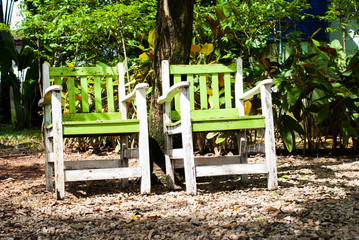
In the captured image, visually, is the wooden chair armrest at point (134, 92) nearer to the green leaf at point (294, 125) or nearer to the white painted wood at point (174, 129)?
the white painted wood at point (174, 129)

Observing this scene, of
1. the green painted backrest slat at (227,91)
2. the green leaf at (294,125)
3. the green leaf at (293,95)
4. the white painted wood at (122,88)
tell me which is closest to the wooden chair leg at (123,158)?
the white painted wood at (122,88)

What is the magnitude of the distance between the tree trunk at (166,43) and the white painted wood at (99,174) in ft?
1.58

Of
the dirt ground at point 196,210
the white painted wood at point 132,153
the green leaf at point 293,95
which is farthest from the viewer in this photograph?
the green leaf at point 293,95

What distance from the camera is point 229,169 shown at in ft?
9.28

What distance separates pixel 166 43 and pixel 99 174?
117cm

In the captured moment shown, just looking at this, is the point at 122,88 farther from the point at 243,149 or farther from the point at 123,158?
the point at 243,149

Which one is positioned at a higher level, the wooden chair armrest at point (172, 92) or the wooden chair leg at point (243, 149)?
the wooden chair armrest at point (172, 92)

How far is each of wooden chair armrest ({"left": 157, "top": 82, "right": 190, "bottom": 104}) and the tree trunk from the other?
0.72 feet

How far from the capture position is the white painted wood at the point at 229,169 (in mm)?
2795

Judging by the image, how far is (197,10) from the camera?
15.8 ft

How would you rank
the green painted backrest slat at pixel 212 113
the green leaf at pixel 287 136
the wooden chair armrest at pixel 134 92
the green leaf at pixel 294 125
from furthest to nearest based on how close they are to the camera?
1. the green leaf at pixel 294 125
2. the green leaf at pixel 287 136
3. the green painted backrest slat at pixel 212 113
4. the wooden chair armrest at pixel 134 92

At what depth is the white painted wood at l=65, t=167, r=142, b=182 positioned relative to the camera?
2756 millimetres

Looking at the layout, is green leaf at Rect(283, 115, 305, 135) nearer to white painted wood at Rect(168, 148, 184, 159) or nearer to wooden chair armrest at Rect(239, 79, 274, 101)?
wooden chair armrest at Rect(239, 79, 274, 101)

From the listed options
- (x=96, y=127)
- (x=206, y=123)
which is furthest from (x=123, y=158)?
(x=206, y=123)
